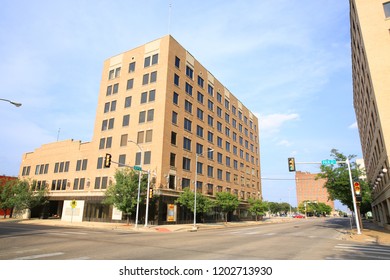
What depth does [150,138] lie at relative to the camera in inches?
1588

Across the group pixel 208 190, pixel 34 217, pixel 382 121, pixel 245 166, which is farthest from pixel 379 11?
pixel 34 217

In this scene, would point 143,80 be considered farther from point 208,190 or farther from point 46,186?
point 46,186

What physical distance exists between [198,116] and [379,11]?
30634mm

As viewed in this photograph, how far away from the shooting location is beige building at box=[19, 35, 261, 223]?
1588 inches

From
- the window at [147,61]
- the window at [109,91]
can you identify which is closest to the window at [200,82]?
the window at [147,61]

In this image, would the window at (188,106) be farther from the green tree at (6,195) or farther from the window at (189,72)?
the green tree at (6,195)

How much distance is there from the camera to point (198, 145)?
48.3 metres

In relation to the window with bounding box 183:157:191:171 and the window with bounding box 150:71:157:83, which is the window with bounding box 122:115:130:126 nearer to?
the window with bounding box 150:71:157:83

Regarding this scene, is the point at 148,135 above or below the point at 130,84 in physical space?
below

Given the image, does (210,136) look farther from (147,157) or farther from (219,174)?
(147,157)

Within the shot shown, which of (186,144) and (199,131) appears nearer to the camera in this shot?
(186,144)

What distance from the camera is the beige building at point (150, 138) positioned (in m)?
40.3

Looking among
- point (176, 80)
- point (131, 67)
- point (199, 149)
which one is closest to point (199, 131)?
point (199, 149)
